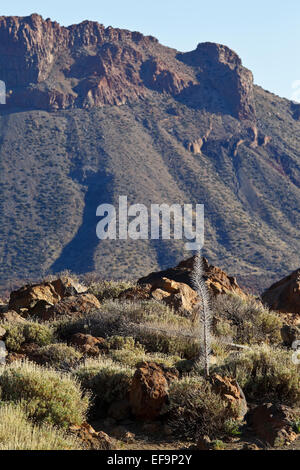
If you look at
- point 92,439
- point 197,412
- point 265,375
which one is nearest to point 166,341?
point 265,375

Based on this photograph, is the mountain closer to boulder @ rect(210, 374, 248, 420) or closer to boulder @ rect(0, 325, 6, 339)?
boulder @ rect(0, 325, 6, 339)

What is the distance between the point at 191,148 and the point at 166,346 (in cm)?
12347

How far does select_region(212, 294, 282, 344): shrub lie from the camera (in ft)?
40.9

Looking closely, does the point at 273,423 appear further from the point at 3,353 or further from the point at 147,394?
the point at 3,353

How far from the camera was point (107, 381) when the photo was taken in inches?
333

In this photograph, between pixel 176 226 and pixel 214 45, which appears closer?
pixel 176 226

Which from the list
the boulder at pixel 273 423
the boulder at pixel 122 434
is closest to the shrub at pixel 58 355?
the boulder at pixel 122 434

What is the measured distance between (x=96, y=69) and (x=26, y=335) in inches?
6621

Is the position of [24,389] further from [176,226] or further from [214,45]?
[214,45]

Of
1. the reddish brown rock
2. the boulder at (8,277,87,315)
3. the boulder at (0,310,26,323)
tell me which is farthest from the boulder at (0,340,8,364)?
the reddish brown rock

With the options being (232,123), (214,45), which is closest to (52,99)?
(232,123)

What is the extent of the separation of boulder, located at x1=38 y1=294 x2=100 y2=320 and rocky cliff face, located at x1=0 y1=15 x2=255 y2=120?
133962 millimetres
